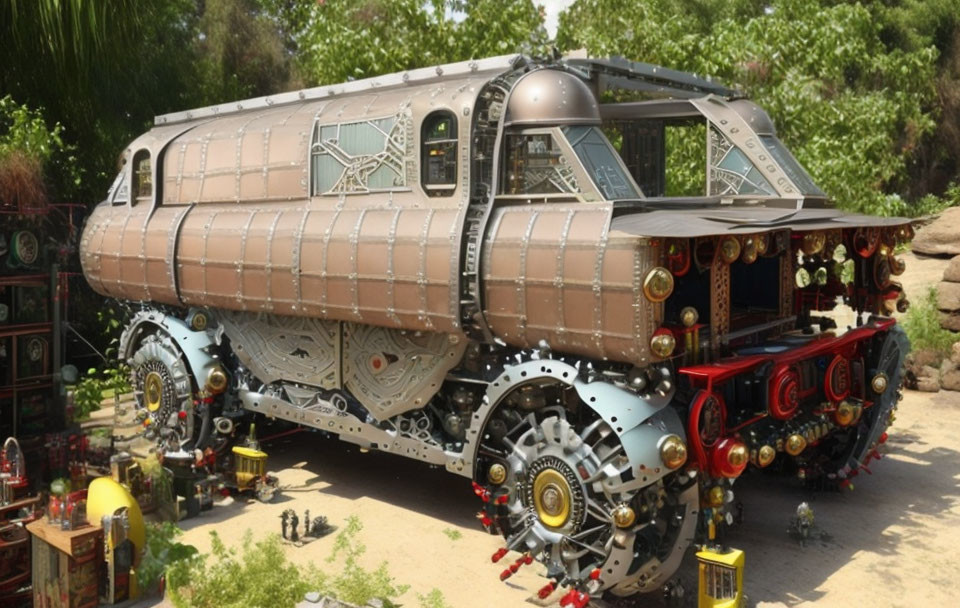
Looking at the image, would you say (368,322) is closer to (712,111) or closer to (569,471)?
(569,471)

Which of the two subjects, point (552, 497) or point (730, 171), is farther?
point (730, 171)

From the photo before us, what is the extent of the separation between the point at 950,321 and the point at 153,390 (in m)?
14.5

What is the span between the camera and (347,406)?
1027 cm

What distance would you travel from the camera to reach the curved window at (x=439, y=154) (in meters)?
8.91

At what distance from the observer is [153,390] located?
39.9 ft

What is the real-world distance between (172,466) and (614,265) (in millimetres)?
6146

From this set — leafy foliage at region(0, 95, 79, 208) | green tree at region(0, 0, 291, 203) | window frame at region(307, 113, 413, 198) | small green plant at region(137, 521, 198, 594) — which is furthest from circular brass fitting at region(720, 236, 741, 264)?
leafy foliage at region(0, 95, 79, 208)

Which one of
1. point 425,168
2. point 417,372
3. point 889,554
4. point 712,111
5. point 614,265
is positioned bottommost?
point 889,554

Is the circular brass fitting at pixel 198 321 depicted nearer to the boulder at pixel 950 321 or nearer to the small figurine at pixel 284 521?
the small figurine at pixel 284 521

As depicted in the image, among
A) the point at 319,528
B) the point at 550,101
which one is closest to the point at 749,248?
the point at 550,101

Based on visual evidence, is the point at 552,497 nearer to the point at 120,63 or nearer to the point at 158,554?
the point at 158,554

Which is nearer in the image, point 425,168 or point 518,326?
point 518,326

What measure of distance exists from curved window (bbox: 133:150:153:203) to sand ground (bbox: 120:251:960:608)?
3990mm

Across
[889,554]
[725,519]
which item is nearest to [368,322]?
[725,519]
